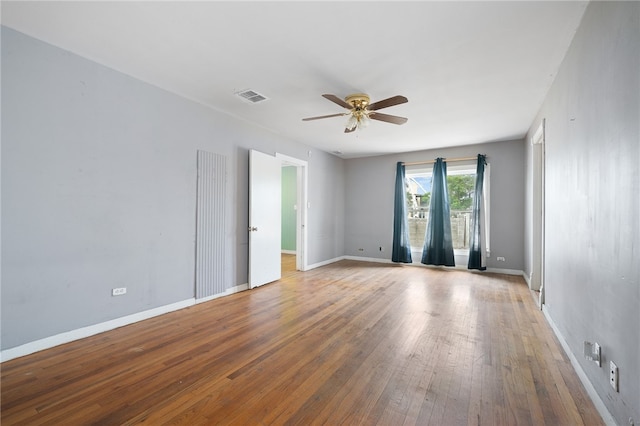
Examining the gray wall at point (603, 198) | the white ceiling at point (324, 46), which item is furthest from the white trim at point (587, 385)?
the white ceiling at point (324, 46)

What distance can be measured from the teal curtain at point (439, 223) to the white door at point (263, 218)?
11.5 feet

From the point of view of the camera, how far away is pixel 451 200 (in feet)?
21.4

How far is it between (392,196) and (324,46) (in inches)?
197

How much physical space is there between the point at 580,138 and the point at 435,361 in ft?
6.88

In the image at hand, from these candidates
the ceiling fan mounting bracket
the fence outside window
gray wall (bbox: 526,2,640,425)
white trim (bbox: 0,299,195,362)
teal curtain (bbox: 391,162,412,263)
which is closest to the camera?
gray wall (bbox: 526,2,640,425)

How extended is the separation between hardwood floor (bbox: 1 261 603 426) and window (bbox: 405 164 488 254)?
2931mm

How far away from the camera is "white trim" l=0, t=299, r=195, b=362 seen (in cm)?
235

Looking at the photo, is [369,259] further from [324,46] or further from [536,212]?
[324,46]

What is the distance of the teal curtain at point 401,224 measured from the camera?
6.78m

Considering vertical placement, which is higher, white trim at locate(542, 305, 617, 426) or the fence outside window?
the fence outside window

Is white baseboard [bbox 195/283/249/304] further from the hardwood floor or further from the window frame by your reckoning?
the window frame

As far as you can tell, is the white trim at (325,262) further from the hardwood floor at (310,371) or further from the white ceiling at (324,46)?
the white ceiling at (324,46)

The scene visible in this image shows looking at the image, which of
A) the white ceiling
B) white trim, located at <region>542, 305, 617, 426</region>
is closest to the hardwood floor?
white trim, located at <region>542, 305, 617, 426</region>

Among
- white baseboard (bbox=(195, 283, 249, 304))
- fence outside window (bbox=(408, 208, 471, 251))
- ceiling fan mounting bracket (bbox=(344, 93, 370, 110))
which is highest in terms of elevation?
ceiling fan mounting bracket (bbox=(344, 93, 370, 110))
